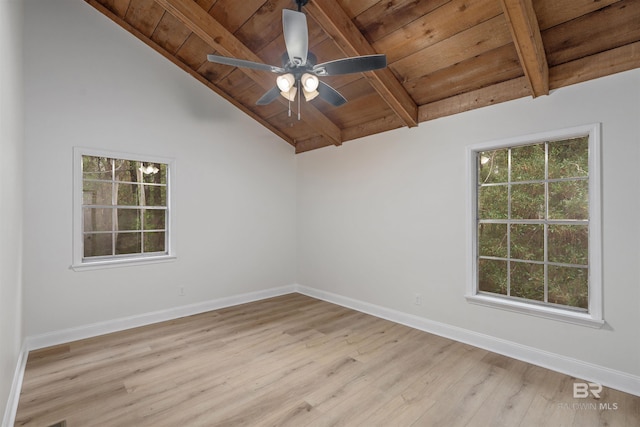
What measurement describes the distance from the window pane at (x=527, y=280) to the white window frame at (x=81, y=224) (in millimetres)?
4060

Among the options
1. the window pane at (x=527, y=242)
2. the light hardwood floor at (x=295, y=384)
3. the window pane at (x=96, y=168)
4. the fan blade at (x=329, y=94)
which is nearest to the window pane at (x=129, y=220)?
the window pane at (x=96, y=168)

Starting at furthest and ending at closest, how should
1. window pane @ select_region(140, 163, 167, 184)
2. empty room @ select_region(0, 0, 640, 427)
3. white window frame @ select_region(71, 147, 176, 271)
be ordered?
1. window pane @ select_region(140, 163, 167, 184)
2. white window frame @ select_region(71, 147, 176, 271)
3. empty room @ select_region(0, 0, 640, 427)

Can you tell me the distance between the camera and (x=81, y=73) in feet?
11.0

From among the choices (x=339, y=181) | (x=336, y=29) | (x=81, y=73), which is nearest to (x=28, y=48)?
(x=81, y=73)

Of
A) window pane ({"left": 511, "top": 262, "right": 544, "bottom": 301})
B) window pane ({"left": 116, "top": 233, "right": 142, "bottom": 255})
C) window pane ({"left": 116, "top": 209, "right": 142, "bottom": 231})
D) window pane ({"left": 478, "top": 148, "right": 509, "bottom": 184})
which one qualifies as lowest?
window pane ({"left": 511, "top": 262, "right": 544, "bottom": 301})

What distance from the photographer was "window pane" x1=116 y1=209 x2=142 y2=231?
148 inches

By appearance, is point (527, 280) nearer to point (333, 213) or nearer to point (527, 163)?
point (527, 163)

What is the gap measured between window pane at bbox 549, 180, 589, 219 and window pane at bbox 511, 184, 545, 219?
82 millimetres

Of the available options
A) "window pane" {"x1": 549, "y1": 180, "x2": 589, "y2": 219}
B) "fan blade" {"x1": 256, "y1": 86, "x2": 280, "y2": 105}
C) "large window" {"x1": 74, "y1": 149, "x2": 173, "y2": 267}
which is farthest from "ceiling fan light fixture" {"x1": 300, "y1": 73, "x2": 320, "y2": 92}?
"large window" {"x1": 74, "y1": 149, "x2": 173, "y2": 267}

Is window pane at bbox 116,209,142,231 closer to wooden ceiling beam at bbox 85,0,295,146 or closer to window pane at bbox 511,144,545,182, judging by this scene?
wooden ceiling beam at bbox 85,0,295,146

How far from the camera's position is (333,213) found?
4.77 meters

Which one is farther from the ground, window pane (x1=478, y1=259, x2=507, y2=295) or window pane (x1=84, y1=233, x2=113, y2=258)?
window pane (x1=84, y1=233, x2=113, y2=258)

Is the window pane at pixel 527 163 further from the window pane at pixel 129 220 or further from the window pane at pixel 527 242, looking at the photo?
the window pane at pixel 129 220

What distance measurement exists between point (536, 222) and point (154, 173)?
4448 millimetres
